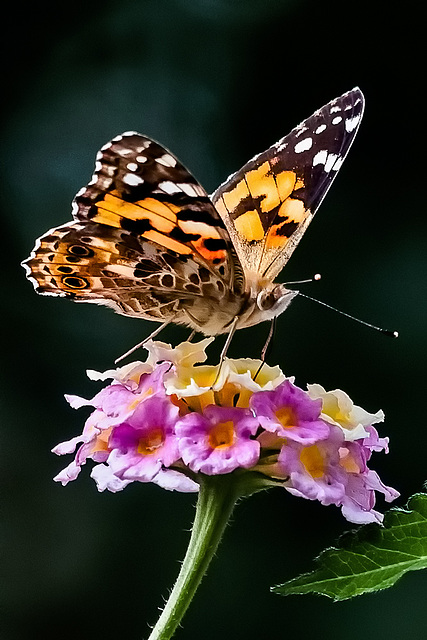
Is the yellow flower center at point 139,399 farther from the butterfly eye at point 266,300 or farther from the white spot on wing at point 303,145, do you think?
the white spot on wing at point 303,145

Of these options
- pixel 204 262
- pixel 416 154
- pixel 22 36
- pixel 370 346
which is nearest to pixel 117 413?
pixel 204 262

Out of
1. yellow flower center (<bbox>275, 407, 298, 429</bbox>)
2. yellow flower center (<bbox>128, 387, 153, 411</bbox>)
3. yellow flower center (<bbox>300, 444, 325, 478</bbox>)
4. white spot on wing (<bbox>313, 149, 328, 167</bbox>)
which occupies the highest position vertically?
white spot on wing (<bbox>313, 149, 328, 167</bbox>)

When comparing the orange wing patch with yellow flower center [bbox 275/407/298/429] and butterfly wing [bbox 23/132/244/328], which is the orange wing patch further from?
yellow flower center [bbox 275/407/298/429]

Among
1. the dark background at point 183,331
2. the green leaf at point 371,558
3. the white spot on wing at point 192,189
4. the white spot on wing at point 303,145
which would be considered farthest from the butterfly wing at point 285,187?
the dark background at point 183,331

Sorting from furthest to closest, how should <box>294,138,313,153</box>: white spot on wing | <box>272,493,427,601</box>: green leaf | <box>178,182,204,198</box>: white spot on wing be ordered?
<box>294,138,313,153</box>: white spot on wing, <box>178,182,204,198</box>: white spot on wing, <box>272,493,427,601</box>: green leaf

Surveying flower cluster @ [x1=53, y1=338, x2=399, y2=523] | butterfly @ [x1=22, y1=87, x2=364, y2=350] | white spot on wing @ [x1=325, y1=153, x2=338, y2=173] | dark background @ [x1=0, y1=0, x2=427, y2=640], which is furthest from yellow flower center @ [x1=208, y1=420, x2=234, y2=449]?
dark background @ [x1=0, y1=0, x2=427, y2=640]

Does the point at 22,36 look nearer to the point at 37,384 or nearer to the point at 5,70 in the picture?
the point at 5,70

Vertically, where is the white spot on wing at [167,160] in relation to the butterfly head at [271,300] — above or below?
above
